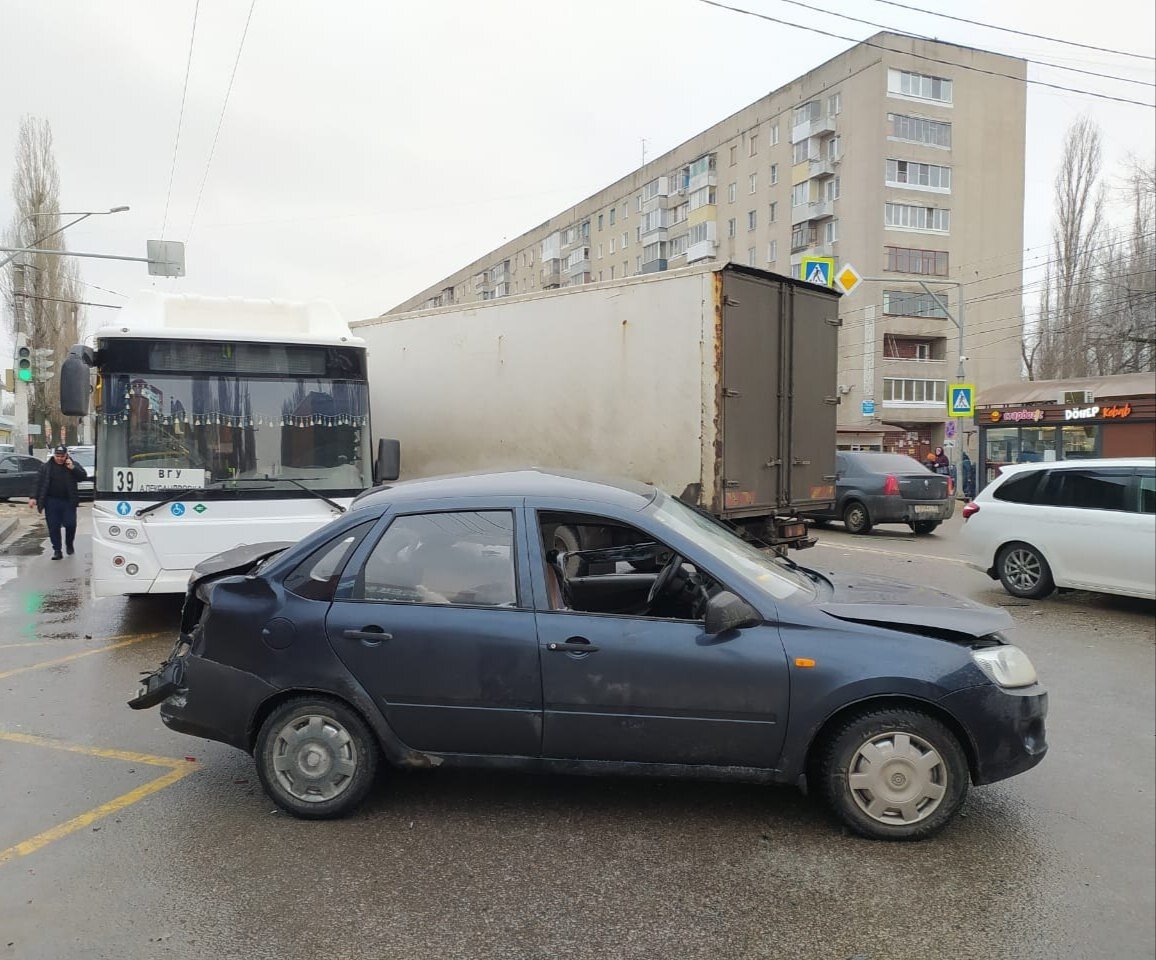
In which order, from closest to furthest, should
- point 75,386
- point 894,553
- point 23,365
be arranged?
point 75,386
point 894,553
point 23,365

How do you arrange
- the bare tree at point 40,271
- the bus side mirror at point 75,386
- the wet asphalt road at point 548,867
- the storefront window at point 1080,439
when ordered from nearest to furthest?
the wet asphalt road at point 548,867 < the bus side mirror at point 75,386 < the storefront window at point 1080,439 < the bare tree at point 40,271

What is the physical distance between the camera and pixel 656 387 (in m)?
8.38

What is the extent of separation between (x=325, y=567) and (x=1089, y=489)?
7.38 meters

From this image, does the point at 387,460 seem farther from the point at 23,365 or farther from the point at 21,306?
the point at 21,306

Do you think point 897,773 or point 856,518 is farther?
point 856,518

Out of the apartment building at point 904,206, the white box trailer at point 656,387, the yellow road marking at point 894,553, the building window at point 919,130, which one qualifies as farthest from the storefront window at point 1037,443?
the building window at point 919,130

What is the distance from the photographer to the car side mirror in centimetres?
362

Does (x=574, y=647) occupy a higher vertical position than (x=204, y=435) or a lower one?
lower

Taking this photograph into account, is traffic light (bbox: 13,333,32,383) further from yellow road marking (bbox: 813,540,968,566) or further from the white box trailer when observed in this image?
yellow road marking (bbox: 813,540,968,566)

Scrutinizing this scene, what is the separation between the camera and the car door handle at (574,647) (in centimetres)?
368

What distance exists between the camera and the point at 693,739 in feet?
12.0

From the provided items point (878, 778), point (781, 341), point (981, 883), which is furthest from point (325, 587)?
point (781, 341)

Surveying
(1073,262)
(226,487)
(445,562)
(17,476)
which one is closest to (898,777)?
(445,562)

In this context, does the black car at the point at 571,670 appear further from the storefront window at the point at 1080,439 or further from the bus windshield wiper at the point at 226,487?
→ the storefront window at the point at 1080,439
